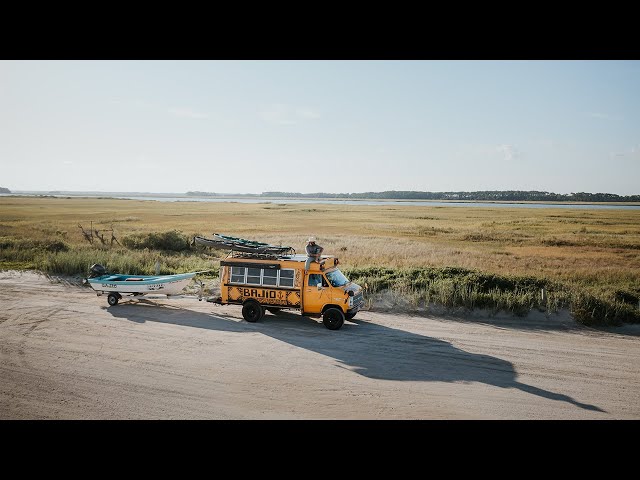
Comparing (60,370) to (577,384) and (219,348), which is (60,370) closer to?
(219,348)

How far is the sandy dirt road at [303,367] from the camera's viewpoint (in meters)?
9.60

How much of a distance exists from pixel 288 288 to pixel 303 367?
14.2 feet

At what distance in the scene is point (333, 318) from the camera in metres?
15.5

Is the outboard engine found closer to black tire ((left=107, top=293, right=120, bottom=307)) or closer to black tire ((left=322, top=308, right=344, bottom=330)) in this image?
black tire ((left=107, top=293, right=120, bottom=307))

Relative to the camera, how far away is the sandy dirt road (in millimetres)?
9602

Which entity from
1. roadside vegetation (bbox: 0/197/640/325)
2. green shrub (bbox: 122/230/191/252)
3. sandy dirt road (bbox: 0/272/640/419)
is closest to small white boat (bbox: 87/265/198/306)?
sandy dirt road (bbox: 0/272/640/419)

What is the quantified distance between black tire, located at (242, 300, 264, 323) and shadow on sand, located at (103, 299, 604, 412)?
0.24m

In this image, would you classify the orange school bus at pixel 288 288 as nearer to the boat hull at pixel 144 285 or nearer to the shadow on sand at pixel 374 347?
the shadow on sand at pixel 374 347

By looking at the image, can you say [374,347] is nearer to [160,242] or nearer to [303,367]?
[303,367]

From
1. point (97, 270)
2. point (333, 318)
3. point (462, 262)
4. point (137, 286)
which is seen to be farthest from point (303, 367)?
point (462, 262)

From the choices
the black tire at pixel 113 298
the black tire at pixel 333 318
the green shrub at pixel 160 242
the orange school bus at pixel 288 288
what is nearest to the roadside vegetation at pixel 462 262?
the green shrub at pixel 160 242

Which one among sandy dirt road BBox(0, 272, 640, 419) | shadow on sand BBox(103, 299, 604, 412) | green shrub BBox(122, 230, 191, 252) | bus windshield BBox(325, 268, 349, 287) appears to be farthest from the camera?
green shrub BBox(122, 230, 191, 252)
